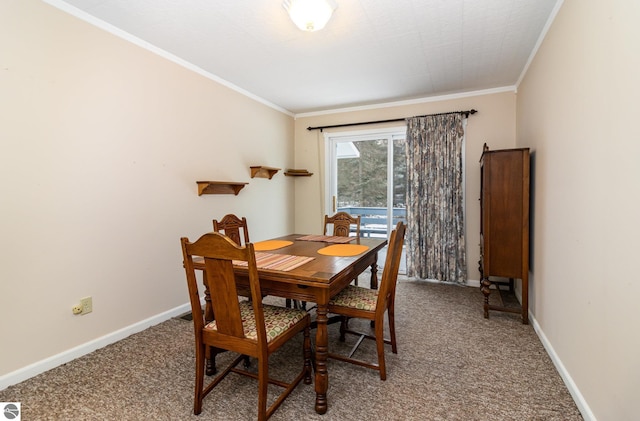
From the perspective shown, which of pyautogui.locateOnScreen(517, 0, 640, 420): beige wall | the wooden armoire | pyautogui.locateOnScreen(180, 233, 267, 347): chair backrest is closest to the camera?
pyautogui.locateOnScreen(517, 0, 640, 420): beige wall

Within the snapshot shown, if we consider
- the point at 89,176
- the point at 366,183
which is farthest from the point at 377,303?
the point at 366,183

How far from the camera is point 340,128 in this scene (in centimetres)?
461

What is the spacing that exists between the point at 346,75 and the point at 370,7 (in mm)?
1183

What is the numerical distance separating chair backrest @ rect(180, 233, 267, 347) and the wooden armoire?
227cm

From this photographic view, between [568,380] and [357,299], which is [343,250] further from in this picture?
[568,380]

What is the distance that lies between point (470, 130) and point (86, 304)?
4309mm

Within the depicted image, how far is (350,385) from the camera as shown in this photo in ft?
6.03

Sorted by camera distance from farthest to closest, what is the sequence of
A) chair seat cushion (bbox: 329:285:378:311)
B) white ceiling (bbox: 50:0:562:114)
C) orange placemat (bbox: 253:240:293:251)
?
orange placemat (bbox: 253:240:293:251) → white ceiling (bbox: 50:0:562:114) → chair seat cushion (bbox: 329:285:378:311)

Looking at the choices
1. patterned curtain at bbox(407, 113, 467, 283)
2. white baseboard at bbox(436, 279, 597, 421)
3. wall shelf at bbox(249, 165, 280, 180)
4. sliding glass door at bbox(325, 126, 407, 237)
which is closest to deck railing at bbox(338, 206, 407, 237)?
sliding glass door at bbox(325, 126, 407, 237)

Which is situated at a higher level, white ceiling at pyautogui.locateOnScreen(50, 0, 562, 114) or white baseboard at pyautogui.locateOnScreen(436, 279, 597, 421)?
white ceiling at pyautogui.locateOnScreen(50, 0, 562, 114)

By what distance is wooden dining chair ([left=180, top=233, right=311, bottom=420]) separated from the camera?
1388 millimetres

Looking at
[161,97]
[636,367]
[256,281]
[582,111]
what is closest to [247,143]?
[161,97]

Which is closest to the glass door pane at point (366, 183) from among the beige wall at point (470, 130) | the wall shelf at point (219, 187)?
the beige wall at point (470, 130)

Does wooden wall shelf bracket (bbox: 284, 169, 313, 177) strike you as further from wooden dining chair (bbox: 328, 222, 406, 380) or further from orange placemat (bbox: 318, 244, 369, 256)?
wooden dining chair (bbox: 328, 222, 406, 380)
